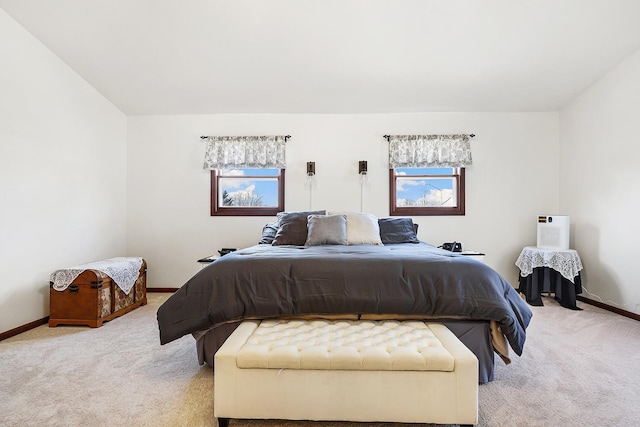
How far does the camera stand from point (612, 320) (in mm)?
3209

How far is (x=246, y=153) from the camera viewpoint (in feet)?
14.3

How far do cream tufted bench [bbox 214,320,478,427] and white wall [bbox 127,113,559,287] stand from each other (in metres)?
2.95

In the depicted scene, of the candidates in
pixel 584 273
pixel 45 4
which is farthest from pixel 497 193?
pixel 45 4

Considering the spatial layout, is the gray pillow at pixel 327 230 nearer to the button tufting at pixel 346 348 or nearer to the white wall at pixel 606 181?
the button tufting at pixel 346 348

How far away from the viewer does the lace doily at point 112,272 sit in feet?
9.98

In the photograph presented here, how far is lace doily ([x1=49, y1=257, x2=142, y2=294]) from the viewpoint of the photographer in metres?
3.04

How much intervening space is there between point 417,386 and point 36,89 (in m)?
3.78

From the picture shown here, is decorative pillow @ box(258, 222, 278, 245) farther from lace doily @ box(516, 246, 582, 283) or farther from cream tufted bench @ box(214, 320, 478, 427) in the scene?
lace doily @ box(516, 246, 582, 283)

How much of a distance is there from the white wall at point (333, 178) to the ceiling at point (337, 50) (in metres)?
0.22

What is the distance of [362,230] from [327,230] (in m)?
0.37

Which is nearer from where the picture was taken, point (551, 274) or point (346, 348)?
point (346, 348)

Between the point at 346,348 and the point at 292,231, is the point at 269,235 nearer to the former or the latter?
the point at 292,231

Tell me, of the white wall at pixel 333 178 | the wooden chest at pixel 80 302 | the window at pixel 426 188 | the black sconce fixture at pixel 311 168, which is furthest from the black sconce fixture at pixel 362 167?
the wooden chest at pixel 80 302

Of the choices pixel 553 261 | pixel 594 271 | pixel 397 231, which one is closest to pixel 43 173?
pixel 397 231
